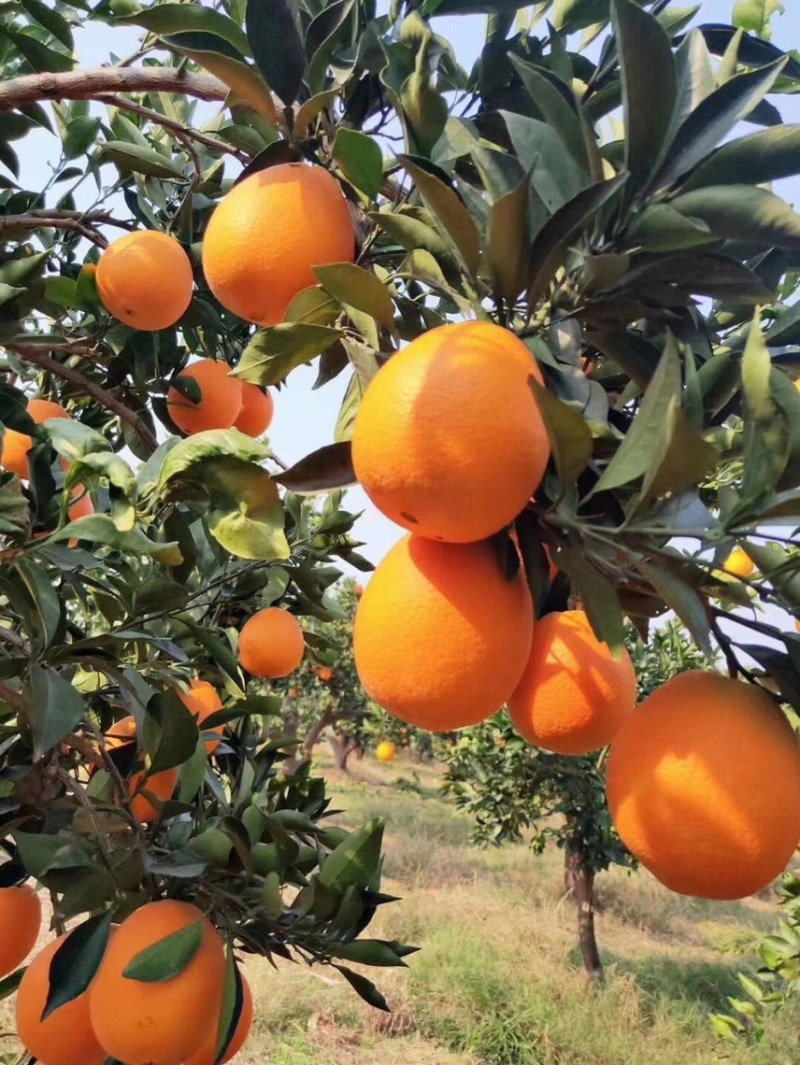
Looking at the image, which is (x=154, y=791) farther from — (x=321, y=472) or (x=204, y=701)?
(x=321, y=472)

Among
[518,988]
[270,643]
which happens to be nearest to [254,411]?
[270,643]

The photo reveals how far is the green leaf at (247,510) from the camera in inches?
30.5

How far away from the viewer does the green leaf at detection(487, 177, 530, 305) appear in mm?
574

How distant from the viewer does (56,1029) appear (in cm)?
105

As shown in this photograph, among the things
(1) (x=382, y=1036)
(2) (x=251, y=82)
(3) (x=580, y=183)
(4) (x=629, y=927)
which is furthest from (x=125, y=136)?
(4) (x=629, y=927)

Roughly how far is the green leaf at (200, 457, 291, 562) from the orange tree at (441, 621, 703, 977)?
5.05 metres

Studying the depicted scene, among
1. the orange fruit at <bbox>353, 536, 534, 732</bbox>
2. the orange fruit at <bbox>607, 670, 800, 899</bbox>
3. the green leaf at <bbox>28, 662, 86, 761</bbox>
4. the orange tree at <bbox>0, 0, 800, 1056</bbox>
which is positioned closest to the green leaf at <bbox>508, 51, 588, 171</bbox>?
the orange tree at <bbox>0, 0, 800, 1056</bbox>

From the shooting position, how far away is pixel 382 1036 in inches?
199

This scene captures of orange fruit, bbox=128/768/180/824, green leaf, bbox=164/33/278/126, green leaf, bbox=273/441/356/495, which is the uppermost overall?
green leaf, bbox=164/33/278/126

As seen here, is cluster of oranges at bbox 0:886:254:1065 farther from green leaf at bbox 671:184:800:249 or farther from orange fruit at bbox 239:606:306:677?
green leaf at bbox 671:184:800:249

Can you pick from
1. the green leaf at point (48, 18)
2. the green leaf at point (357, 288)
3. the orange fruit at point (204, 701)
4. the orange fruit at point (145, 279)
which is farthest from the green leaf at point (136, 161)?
the orange fruit at point (204, 701)

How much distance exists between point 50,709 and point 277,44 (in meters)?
0.73

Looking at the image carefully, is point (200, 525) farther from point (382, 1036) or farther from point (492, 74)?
point (382, 1036)

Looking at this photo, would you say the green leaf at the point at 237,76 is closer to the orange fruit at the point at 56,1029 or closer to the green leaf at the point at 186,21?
the green leaf at the point at 186,21
